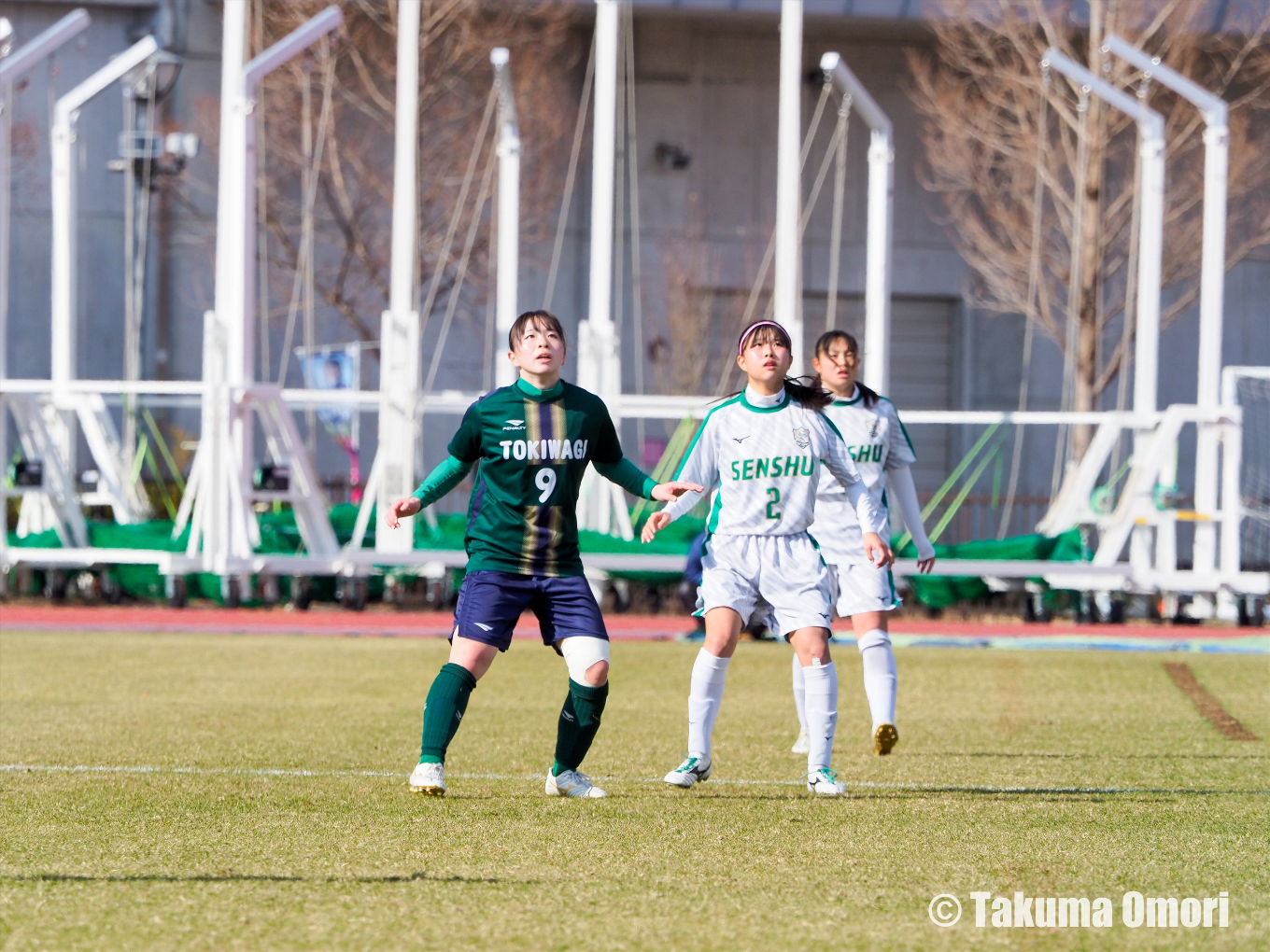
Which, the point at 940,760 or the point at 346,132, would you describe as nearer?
the point at 940,760

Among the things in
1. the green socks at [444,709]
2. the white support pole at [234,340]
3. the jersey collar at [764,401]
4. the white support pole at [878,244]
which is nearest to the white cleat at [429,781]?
the green socks at [444,709]

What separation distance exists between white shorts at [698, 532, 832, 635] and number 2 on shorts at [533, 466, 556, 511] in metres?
0.83

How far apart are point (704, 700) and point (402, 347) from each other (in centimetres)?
1166

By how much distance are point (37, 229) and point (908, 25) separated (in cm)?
1527

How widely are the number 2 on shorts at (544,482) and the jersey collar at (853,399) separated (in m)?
1.93

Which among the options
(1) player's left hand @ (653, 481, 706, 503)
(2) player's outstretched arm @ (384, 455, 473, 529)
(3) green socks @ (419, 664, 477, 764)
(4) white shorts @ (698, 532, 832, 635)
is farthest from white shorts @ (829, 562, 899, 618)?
(2) player's outstretched arm @ (384, 455, 473, 529)

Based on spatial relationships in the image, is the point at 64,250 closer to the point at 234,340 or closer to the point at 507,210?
the point at 234,340

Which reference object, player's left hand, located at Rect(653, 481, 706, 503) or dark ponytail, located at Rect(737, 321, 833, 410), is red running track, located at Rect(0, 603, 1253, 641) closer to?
dark ponytail, located at Rect(737, 321, 833, 410)

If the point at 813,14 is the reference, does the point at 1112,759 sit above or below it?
below

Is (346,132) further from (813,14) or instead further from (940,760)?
(940,760)

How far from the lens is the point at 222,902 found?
4430 mm

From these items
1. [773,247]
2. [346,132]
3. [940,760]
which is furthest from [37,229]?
[940,760]

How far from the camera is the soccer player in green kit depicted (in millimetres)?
6344

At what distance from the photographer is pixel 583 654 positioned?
20.8 ft
